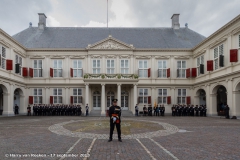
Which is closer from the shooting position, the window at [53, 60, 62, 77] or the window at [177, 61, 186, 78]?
the window at [53, 60, 62, 77]

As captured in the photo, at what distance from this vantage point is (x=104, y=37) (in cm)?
3294

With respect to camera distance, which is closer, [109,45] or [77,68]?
[109,45]

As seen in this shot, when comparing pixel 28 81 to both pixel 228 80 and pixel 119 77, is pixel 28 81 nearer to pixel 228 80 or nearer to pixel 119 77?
pixel 119 77

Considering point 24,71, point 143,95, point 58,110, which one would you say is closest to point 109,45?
point 143,95

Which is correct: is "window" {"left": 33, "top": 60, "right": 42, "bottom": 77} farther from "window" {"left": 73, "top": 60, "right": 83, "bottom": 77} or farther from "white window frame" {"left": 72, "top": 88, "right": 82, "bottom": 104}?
"white window frame" {"left": 72, "top": 88, "right": 82, "bottom": 104}

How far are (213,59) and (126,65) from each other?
1136 centimetres

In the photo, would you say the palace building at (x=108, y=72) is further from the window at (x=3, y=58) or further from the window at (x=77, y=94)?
the window at (x=3, y=58)

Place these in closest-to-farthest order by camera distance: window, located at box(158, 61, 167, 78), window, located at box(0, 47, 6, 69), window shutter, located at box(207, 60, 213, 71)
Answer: window, located at box(0, 47, 6, 69) < window shutter, located at box(207, 60, 213, 71) < window, located at box(158, 61, 167, 78)

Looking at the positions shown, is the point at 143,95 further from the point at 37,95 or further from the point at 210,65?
the point at 37,95

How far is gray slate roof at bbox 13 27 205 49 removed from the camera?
30.9m

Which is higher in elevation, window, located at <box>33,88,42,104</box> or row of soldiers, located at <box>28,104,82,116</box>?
window, located at <box>33,88,42,104</box>

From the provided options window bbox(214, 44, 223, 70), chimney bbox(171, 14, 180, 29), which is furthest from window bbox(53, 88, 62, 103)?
chimney bbox(171, 14, 180, 29)

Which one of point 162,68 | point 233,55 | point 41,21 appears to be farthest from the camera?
point 41,21

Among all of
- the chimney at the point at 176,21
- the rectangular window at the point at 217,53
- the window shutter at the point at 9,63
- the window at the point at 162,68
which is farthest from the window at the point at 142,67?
the window shutter at the point at 9,63
